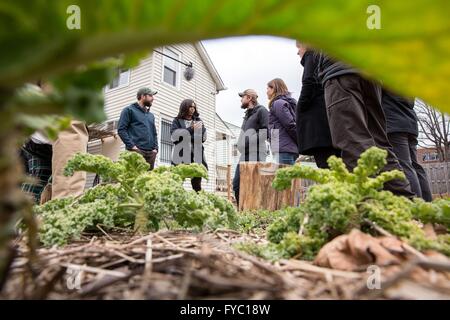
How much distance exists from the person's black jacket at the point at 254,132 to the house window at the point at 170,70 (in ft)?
27.2

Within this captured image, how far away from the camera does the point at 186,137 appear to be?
21.3 ft

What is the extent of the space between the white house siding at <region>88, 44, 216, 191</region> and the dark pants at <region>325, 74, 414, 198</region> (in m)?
9.45

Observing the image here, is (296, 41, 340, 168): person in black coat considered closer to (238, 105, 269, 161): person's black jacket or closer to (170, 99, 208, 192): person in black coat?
(238, 105, 269, 161): person's black jacket

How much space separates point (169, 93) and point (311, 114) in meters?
10.7

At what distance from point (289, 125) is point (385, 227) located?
3.68 meters

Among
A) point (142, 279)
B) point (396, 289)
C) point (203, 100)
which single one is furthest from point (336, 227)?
point (203, 100)

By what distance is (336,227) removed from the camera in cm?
104

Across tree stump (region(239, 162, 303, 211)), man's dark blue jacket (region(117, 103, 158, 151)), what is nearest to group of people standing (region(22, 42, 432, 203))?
tree stump (region(239, 162, 303, 211))

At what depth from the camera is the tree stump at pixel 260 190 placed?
199 inches

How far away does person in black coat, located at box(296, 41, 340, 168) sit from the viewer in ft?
10.7

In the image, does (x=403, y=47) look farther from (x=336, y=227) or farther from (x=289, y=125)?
(x=289, y=125)
